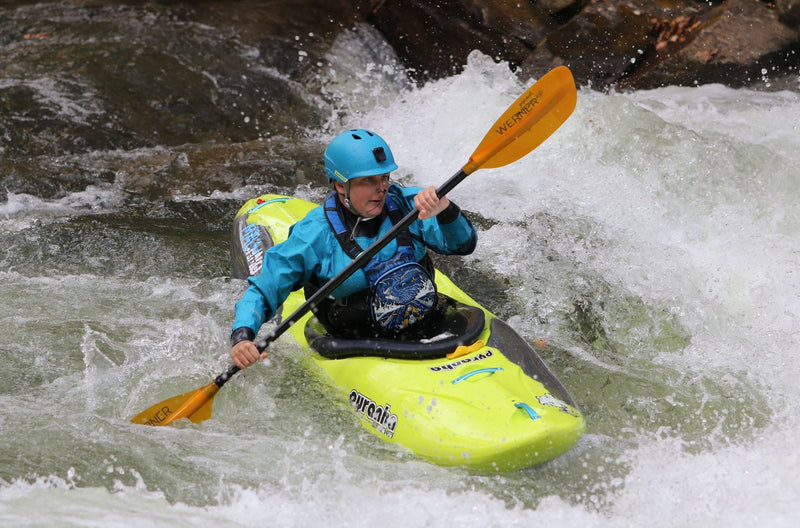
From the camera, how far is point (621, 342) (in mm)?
4672

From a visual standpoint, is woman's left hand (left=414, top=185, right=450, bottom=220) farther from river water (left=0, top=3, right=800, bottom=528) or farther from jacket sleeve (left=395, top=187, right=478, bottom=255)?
river water (left=0, top=3, right=800, bottom=528)

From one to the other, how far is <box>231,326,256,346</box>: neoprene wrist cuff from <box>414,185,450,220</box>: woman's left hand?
851mm

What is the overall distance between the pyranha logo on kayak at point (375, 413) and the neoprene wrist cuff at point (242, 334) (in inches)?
19.2

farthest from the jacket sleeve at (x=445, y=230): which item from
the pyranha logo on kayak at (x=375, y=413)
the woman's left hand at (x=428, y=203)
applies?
the pyranha logo on kayak at (x=375, y=413)

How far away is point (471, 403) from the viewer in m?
3.29

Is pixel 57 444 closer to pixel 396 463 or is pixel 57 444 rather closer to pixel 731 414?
pixel 396 463

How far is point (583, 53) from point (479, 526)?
5.99m

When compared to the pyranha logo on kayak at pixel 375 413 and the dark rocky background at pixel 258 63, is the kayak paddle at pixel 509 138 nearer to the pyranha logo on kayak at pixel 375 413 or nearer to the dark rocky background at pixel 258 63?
the pyranha logo on kayak at pixel 375 413

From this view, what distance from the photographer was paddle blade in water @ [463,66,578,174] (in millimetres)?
3686

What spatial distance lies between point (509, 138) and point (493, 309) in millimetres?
1546

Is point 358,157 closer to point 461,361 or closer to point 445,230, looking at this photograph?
point 445,230

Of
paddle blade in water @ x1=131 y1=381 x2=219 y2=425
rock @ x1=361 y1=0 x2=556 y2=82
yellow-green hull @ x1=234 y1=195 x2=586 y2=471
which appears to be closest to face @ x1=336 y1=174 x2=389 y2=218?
yellow-green hull @ x1=234 y1=195 x2=586 y2=471

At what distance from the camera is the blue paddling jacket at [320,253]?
361 centimetres

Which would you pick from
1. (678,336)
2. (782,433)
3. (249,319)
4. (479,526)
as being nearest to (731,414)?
(782,433)
